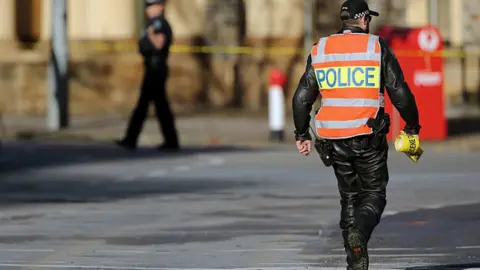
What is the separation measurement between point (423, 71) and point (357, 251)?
14.9 meters

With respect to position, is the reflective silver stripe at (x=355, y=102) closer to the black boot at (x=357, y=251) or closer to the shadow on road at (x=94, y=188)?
the black boot at (x=357, y=251)

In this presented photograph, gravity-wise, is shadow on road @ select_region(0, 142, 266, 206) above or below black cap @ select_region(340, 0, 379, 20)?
below

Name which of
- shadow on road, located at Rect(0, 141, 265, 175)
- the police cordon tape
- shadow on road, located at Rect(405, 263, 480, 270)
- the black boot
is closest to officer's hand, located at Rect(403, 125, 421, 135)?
the black boot

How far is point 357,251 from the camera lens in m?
10.4

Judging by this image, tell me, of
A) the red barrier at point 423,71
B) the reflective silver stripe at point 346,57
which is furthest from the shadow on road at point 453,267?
the red barrier at point 423,71

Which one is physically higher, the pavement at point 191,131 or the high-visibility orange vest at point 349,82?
the high-visibility orange vest at point 349,82

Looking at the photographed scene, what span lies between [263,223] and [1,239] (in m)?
2.19

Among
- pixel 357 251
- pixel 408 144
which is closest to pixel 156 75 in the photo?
pixel 408 144

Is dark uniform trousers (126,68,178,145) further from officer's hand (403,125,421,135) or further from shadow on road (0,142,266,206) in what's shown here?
officer's hand (403,125,421,135)

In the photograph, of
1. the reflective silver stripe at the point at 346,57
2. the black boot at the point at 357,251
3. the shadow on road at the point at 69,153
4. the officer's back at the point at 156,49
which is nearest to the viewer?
the black boot at the point at 357,251

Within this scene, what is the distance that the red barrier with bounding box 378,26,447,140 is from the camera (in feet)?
80.7

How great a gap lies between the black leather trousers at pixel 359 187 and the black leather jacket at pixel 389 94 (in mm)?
199

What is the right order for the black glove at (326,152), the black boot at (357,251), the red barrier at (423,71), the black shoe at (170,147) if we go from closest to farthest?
the black boot at (357,251) → the black glove at (326,152) → the black shoe at (170,147) → the red barrier at (423,71)

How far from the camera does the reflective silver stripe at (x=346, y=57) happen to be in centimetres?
1053
